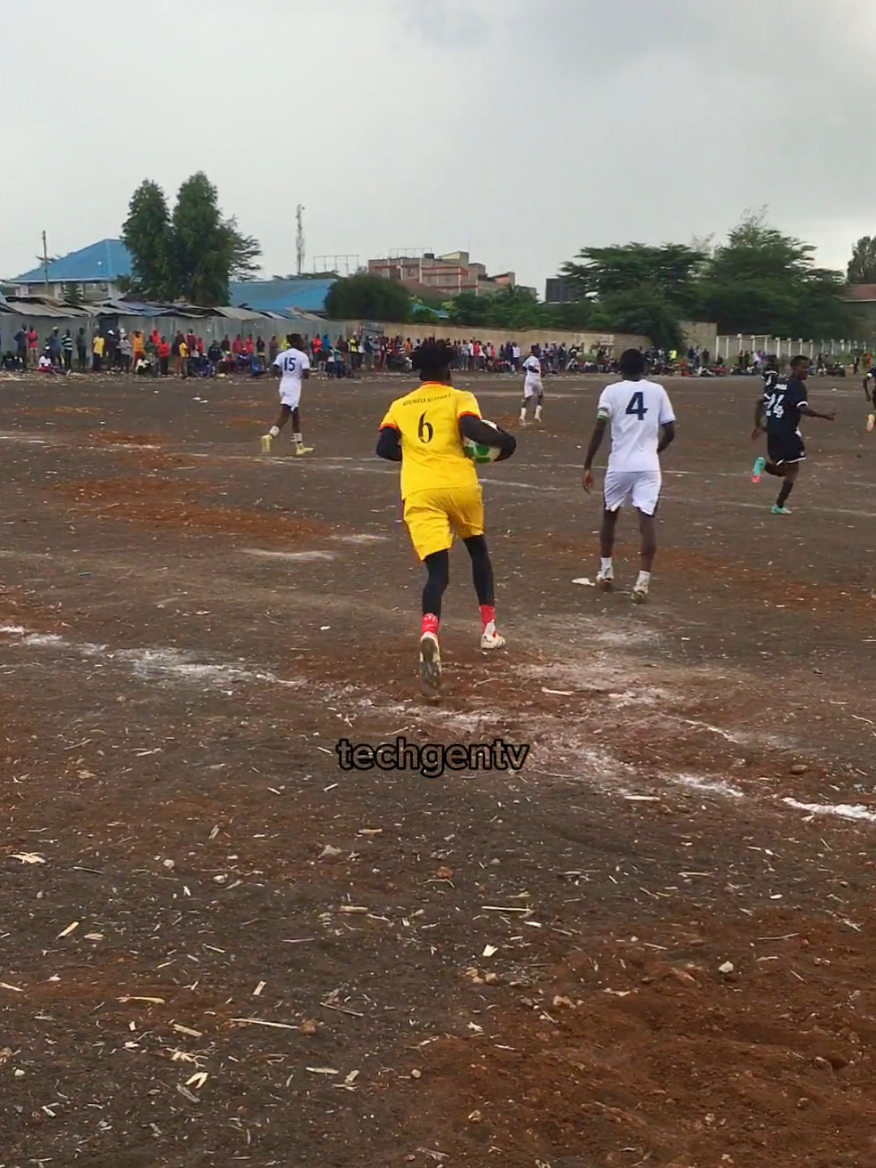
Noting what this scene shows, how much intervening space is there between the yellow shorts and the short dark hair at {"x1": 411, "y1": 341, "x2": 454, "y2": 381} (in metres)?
0.65

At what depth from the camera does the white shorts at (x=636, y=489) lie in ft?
29.6

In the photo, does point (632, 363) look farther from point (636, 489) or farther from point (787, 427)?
point (787, 427)

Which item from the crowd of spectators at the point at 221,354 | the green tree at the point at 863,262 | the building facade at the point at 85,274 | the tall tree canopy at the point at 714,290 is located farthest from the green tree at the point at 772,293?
the green tree at the point at 863,262

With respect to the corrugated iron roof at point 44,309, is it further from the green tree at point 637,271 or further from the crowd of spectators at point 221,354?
the green tree at point 637,271

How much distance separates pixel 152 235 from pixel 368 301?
13394 mm

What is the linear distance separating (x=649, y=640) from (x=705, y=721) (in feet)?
5.54

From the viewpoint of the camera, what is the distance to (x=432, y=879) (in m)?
4.41

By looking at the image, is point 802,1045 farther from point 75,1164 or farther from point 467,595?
point 467,595

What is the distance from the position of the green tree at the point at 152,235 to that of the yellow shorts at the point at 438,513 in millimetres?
65941

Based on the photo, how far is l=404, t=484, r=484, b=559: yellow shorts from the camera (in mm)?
6785

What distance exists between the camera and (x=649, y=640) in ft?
25.6

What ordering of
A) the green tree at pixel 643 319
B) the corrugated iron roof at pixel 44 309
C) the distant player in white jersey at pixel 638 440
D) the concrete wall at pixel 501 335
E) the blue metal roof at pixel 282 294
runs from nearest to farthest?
the distant player in white jersey at pixel 638 440, the corrugated iron roof at pixel 44 309, the concrete wall at pixel 501 335, the blue metal roof at pixel 282 294, the green tree at pixel 643 319

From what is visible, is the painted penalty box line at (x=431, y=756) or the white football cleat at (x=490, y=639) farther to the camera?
the white football cleat at (x=490, y=639)

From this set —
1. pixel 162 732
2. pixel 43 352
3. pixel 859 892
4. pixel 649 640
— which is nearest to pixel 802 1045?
pixel 859 892
